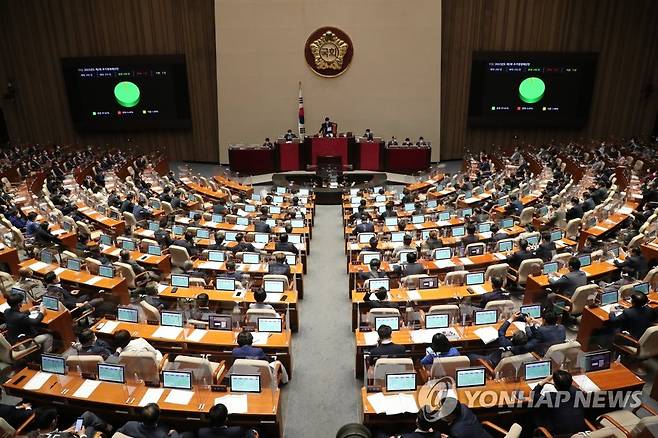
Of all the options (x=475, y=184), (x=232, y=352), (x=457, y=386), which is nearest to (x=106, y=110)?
(x=475, y=184)

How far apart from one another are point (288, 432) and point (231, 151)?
16.7 metres

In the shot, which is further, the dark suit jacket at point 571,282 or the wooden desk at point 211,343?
the dark suit jacket at point 571,282

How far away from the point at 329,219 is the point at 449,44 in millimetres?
12122

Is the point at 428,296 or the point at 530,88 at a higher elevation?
the point at 530,88

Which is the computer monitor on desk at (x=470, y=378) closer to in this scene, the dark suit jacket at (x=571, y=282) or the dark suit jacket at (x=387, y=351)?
the dark suit jacket at (x=387, y=351)

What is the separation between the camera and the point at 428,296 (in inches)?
332

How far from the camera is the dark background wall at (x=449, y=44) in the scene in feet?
73.6

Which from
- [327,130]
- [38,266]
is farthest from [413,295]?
[327,130]

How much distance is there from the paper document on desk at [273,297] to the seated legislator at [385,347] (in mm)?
2461

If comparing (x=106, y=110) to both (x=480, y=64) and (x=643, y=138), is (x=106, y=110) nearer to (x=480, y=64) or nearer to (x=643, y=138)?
(x=480, y=64)

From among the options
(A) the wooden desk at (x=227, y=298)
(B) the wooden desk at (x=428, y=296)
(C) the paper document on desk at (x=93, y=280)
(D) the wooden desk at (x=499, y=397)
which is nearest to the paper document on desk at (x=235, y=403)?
(D) the wooden desk at (x=499, y=397)

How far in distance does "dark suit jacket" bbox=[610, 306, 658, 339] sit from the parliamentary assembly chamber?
4cm

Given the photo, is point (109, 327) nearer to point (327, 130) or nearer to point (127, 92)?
point (327, 130)

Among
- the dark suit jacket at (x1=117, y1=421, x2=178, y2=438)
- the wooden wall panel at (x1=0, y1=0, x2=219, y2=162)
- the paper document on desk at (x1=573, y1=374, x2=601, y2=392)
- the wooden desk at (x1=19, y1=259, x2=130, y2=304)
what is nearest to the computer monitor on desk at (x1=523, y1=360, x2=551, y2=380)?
the paper document on desk at (x1=573, y1=374, x2=601, y2=392)
